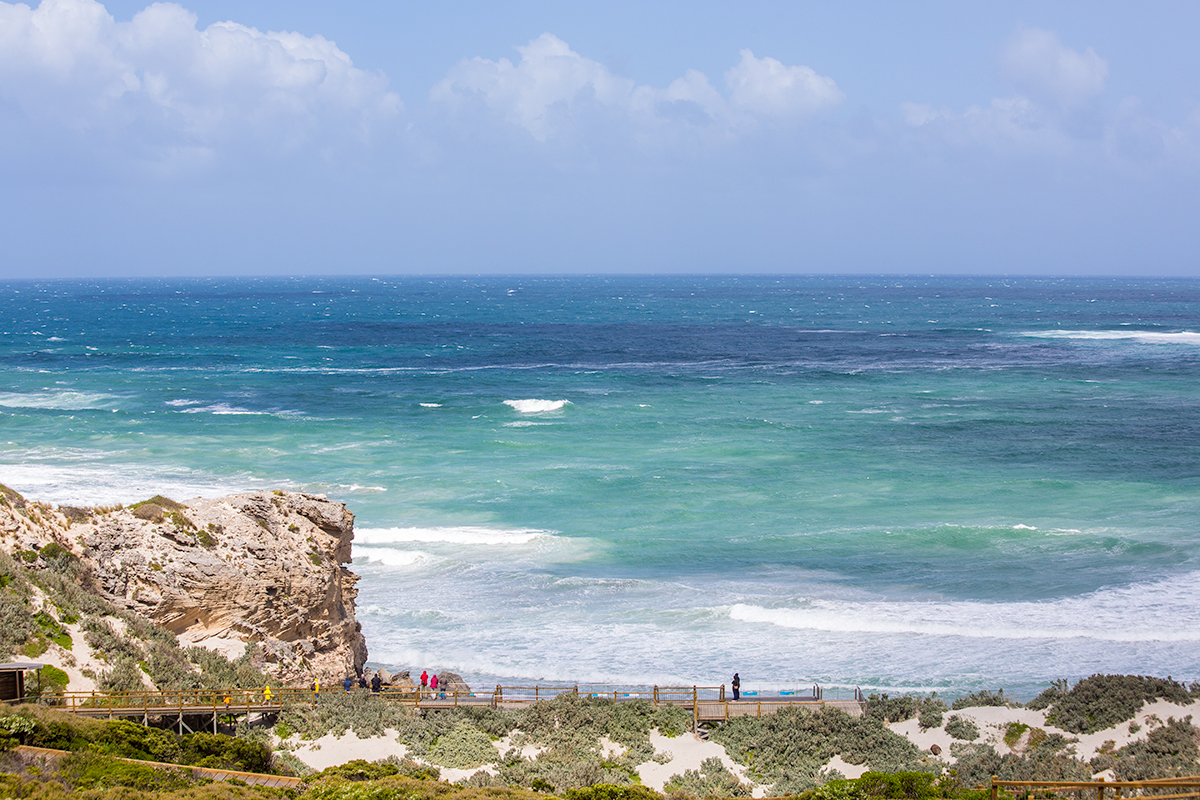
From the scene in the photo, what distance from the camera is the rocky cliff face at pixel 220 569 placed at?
22125 millimetres

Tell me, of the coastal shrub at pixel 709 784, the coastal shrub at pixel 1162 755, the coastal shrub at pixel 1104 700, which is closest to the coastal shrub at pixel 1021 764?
the coastal shrub at pixel 1162 755

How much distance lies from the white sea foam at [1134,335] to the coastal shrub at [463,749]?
110 meters

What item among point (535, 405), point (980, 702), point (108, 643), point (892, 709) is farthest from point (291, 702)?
point (535, 405)

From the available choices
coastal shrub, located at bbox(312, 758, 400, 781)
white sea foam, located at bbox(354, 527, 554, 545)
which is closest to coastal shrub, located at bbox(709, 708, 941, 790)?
coastal shrub, located at bbox(312, 758, 400, 781)

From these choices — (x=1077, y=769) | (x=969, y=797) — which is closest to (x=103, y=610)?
(x=969, y=797)

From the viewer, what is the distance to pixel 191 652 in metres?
21.5

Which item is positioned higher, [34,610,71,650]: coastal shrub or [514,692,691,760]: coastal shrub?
[34,610,71,650]: coastal shrub

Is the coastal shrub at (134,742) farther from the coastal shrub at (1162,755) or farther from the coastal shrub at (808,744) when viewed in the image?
the coastal shrub at (1162,755)

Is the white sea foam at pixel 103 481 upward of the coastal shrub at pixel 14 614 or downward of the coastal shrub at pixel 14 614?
downward

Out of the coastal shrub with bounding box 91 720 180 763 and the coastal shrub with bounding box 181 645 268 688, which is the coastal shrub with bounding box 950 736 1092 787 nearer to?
the coastal shrub with bounding box 91 720 180 763

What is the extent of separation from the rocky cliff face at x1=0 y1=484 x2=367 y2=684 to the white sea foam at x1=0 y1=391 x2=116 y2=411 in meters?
48.1

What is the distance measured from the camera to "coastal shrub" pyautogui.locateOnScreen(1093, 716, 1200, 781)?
55.3 ft

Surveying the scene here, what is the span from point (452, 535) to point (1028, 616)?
21.1 meters

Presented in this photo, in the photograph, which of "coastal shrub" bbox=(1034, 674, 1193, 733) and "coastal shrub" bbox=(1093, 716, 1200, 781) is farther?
"coastal shrub" bbox=(1034, 674, 1193, 733)
